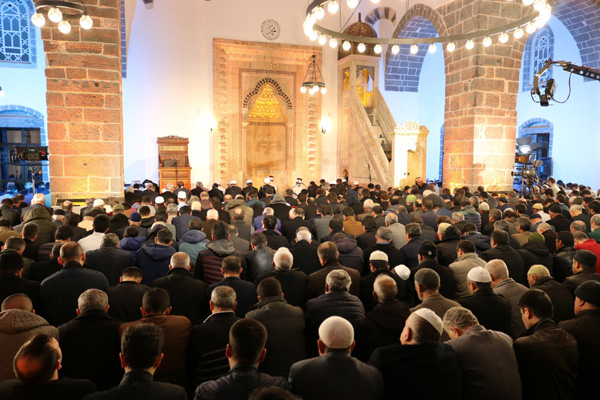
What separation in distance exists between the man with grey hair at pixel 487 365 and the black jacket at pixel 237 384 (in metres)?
1.06

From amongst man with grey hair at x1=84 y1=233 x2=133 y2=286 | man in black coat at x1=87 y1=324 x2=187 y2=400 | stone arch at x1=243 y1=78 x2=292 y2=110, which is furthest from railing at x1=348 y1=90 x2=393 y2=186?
man in black coat at x1=87 y1=324 x2=187 y2=400

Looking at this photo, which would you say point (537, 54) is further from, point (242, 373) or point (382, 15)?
point (242, 373)

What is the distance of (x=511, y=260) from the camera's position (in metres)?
4.68

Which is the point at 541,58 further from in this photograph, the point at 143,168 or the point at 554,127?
the point at 143,168

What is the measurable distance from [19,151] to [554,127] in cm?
1566

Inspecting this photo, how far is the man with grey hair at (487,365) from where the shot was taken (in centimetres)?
253

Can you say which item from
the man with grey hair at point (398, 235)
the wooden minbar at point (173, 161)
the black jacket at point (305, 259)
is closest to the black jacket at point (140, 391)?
the black jacket at point (305, 259)

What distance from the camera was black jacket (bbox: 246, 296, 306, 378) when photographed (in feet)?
10.1

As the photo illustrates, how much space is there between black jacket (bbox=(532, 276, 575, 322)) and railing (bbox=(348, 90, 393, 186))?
29.4 feet

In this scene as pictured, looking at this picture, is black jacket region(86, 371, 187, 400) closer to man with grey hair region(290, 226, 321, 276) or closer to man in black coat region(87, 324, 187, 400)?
man in black coat region(87, 324, 187, 400)

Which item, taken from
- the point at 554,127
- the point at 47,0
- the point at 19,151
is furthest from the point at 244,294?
the point at 554,127

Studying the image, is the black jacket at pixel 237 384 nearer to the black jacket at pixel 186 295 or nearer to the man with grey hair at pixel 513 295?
the black jacket at pixel 186 295

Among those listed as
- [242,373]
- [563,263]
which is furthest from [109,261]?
[563,263]

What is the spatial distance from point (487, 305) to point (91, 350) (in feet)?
9.12
